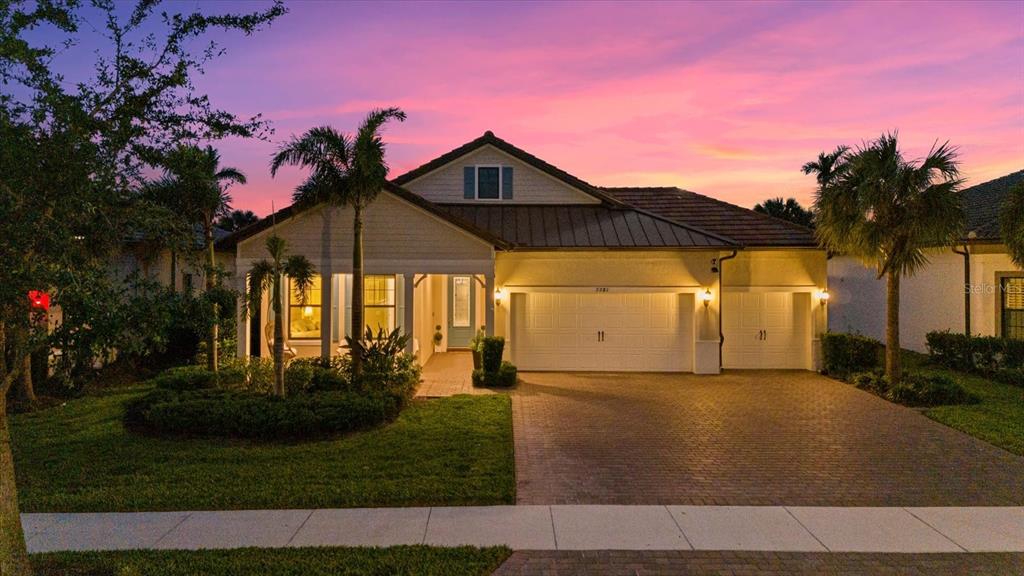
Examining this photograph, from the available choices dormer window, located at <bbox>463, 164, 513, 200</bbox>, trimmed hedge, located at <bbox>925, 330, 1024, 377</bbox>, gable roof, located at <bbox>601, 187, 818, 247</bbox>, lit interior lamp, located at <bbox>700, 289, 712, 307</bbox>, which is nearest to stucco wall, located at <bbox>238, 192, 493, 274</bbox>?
dormer window, located at <bbox>463, 164, 513, 200</bbox>

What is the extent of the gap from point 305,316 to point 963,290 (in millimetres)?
19024

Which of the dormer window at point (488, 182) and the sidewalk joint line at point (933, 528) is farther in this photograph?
the dormer window at point (488, 182)

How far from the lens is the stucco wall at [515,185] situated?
1833 cm

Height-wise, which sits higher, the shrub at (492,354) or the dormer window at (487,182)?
the dormer window at (487,182)

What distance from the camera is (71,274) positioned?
13.8 feet

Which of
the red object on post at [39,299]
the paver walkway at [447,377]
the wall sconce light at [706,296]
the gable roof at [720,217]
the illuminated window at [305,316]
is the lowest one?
the paver walkway at [447,377]

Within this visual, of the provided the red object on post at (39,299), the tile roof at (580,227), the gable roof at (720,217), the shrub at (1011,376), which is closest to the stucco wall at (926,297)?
the shrub at (1011,376)

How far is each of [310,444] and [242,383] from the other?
4621 millimetres

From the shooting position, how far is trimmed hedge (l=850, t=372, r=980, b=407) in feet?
40.5

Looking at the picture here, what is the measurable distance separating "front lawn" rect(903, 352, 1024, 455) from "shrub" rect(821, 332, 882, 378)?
201 centimetres

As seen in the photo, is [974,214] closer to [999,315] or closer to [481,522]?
[999,315]

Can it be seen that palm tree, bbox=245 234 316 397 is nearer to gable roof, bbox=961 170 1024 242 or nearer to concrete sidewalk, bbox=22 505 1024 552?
concrete sidewalk, bbox=22 505 1024 552

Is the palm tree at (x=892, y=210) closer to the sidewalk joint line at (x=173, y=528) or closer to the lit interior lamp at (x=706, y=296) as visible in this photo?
the lit interior lamp at (x=706, y=296)

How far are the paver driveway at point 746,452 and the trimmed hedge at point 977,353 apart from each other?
467 cm
